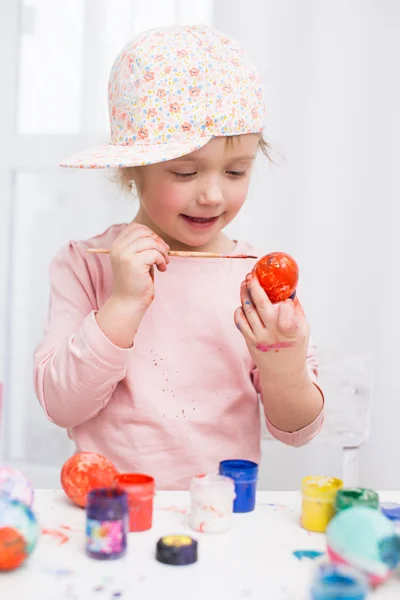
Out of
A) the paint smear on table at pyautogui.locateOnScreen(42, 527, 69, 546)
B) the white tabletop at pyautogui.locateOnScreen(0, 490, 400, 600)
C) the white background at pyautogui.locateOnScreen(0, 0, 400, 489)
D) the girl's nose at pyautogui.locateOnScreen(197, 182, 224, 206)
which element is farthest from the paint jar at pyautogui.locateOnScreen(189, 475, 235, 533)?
the white background at pyautogui.locateOnScreen(0, 0, 400, 489)

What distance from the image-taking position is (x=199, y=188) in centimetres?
94

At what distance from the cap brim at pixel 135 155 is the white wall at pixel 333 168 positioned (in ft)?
2.38

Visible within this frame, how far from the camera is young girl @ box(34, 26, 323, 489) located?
0.90 m

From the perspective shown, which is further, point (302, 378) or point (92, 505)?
point (302, 378)

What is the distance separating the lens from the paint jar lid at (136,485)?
69cm

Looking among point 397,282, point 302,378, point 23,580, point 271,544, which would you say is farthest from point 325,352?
point 23,580

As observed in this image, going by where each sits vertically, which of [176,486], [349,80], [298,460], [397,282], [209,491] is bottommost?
[298,460]

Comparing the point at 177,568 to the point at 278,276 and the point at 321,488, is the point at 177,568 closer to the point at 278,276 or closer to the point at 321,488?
the point at 321,488

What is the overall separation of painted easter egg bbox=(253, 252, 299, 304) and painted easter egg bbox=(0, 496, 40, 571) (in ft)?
1.32

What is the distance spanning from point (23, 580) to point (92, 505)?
79mm

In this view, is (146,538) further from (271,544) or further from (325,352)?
(325,352)

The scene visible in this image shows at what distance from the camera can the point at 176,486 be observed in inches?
40.1

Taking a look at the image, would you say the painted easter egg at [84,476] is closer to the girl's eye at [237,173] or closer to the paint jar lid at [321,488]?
the paint jar lid at [321,488]

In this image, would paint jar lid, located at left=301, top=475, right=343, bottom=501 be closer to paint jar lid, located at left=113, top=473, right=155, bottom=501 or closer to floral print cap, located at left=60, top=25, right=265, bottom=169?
paint jar lid, located at left=113, top=473, right=155, bottom=501
